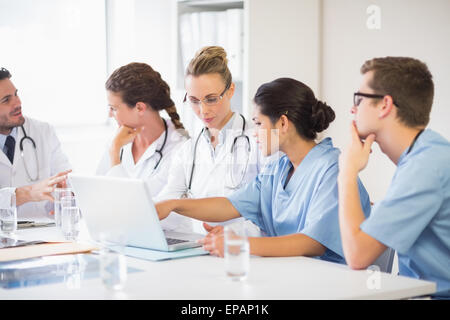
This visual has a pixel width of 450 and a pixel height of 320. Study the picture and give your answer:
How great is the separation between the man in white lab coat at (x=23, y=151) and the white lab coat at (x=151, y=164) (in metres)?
0.25

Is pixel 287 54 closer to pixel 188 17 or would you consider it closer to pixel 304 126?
pixel 188 17

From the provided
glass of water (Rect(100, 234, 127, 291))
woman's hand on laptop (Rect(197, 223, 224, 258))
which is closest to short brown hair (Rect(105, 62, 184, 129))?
woman's hand on laptop (Rect(197, 223, 224, 258))

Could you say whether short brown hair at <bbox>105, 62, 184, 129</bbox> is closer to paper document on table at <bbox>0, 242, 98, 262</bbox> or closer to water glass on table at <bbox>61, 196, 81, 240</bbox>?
water glass on table at <bbox>61, 196, 81, 240</bbox>

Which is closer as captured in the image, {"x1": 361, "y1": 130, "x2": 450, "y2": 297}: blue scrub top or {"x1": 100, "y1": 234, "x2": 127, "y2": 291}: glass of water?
{"x1": 100, "y1": 234, "x2": 127, "y2": 291}: glass of water

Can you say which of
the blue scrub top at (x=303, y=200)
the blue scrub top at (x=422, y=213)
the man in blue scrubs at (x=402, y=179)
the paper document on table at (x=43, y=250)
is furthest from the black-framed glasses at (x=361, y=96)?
the paper document on table at (x=43, y=250)

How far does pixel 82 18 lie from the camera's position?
3.96m

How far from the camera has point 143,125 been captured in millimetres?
3018

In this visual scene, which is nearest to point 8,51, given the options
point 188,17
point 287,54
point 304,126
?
point 188,17

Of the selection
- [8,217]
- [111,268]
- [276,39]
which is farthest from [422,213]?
[276,39]

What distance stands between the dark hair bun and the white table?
0.55 meters

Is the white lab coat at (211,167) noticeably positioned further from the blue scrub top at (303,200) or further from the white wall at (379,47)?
the white wall at (379,47)

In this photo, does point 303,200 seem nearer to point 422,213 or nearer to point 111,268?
point 422,213

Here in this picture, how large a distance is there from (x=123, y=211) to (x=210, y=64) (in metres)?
0.97

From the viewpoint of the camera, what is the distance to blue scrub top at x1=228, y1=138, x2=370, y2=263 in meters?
1.94
